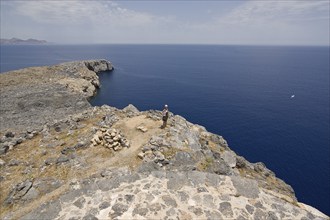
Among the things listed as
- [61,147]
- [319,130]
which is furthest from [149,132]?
[319,130]

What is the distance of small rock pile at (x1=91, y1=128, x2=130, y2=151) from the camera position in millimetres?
25438

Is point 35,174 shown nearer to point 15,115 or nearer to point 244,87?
point 15,115

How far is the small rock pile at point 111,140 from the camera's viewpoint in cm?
2544

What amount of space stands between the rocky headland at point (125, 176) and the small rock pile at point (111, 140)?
0.35ft

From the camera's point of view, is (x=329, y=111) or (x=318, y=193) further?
(x=329, y=111)

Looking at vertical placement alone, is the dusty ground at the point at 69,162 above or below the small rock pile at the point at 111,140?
below

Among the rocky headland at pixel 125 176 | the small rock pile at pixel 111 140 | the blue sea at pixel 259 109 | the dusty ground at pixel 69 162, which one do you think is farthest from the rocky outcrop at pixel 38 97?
the blue sea at pixel 259 109

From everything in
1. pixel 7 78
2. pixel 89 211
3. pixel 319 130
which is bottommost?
pixel 319 130

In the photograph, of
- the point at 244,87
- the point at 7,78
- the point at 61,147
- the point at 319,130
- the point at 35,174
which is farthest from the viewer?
the point at 244,87

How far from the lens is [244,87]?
11738cm

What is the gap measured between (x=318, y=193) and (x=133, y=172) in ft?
131

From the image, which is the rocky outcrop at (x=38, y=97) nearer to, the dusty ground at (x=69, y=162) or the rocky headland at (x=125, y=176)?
the dusty ground at (x=69, y=162)

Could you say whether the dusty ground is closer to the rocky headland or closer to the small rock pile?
the rocky headland

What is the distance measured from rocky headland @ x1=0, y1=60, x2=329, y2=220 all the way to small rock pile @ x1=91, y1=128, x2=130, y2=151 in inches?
4.2
